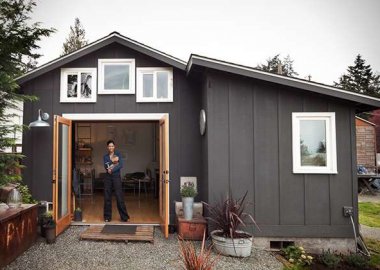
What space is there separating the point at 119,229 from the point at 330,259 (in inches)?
149

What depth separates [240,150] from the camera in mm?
5387

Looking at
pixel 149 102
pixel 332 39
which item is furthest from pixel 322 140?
pixel 332 39

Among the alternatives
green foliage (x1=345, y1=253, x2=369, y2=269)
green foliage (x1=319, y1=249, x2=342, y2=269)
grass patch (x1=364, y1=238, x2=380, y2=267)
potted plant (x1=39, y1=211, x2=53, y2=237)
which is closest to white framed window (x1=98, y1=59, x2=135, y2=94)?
potted plant (x1=39, y1=211, x2=53, y2=237)

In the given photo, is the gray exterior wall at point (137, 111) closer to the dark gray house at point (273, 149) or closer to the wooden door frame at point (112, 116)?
the wooden door frame at point (112, 116)

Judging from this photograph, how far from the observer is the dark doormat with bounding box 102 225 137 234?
5680 mm

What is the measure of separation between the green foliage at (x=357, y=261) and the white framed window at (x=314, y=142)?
1399 mm

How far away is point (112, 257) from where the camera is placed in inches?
182

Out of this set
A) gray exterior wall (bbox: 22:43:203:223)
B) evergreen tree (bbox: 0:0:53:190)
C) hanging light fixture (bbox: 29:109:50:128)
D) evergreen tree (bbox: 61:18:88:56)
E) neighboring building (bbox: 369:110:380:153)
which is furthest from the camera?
evergreen tree (bbox: 61:18:88:56)

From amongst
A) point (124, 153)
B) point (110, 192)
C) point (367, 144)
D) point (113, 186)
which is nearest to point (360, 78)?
point (367, 144)

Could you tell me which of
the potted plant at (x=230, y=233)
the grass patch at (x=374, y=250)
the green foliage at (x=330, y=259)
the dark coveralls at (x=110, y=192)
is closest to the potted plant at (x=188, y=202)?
the potted plant at (x=230, y=233)

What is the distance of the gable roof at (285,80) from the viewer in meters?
4.99

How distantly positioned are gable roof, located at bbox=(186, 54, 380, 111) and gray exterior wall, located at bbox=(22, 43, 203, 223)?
126 cm

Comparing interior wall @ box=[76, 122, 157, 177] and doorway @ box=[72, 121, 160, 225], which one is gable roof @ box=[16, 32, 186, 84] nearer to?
doorway @ box=[72, 121, 160, 225]

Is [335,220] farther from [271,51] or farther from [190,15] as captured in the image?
[271,51]
